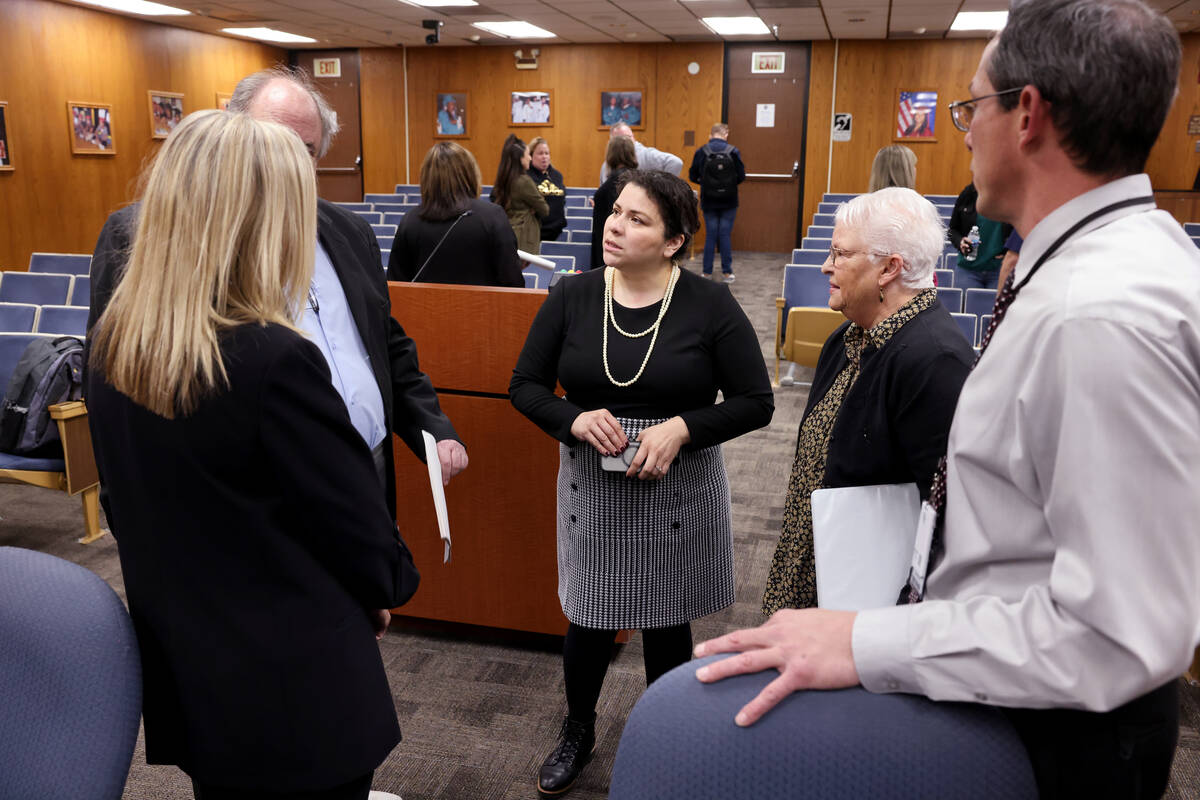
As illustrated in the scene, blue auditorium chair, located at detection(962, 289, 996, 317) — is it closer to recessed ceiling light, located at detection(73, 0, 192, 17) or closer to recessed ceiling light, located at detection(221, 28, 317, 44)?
recessed ceiling light, located at detection(73, 0, 192, 17)

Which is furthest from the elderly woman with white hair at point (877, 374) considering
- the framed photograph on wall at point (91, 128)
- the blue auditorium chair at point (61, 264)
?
the framed photograph on wall at point (91, 128)

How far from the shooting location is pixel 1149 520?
771 mm

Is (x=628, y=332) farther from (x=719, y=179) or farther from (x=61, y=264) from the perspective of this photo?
(x=719, y=179)

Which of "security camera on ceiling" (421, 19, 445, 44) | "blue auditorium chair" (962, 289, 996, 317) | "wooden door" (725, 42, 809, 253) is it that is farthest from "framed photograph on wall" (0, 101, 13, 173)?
"blue auditorium chair" (962, 289, 996, 317)

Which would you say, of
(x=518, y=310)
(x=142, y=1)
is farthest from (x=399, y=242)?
(x=142, y=1)

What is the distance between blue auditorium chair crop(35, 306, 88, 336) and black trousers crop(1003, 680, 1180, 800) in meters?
4.99

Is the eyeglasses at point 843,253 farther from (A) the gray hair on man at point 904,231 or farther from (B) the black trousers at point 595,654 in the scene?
(B) the black trousers at point 595,654

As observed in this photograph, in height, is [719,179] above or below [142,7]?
below

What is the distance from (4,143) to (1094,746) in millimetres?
12278

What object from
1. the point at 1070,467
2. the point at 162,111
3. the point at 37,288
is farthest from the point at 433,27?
the point at 1070,467

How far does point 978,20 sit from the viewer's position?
11797mm

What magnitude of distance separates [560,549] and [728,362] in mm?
669

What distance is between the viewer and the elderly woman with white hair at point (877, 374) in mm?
1773

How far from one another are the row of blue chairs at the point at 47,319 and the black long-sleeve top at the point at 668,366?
11.4 feet
